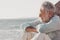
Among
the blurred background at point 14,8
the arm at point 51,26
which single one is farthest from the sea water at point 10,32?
the blurred background at point 14,8

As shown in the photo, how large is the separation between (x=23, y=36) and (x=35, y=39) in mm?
218

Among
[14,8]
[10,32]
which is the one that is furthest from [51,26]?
[14,8]

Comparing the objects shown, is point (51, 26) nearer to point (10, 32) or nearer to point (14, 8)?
point (10, 32)

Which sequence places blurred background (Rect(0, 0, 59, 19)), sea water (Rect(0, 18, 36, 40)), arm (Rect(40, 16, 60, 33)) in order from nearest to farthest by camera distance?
arm (Rect(40, 16, 60, 33)) < sea water (Rect(0, 18, 36, 40)) < blurred background (Rect(0, 0, 59, 19))

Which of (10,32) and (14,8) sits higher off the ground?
(14,8)

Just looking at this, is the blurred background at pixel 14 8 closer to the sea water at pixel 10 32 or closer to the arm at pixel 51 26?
the sea water at pixel 10 32

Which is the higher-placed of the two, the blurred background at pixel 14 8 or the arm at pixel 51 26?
the blurred background at pixel 14 8

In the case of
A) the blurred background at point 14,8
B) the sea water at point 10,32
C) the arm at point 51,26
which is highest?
the blurred background at point 14,8

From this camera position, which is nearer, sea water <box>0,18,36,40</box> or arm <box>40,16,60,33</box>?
arm <box>40,16,60,33</box>

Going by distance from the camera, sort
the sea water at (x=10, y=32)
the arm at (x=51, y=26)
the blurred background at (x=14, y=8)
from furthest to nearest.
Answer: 1. the blurred background at (x=14, y=8)
2. the sea water at (x=10, y=32)
3. the arm at (x=51, y=26)

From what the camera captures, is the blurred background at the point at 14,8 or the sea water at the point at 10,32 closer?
the sea water at the point at 10,32

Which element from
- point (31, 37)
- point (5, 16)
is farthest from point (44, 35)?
point (5, 16)

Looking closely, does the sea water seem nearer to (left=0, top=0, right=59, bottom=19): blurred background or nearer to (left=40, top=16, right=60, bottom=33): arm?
(left=40, top=16, right=60, bottom=33): arm

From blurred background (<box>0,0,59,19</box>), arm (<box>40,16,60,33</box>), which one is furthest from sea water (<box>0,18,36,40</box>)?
blurred background (<box>0,0,59,19</box>)
